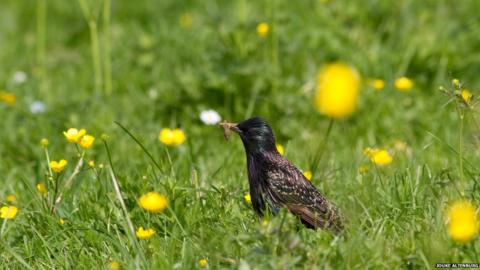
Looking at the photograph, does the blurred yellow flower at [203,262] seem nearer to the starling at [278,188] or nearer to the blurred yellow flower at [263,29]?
the starling at [278,188]

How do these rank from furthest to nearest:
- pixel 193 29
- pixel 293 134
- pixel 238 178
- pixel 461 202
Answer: pixel 193 29, pixel 293 134, pixel 238 178, pixel 461 202

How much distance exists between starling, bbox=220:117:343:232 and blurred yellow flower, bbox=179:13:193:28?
3.60m

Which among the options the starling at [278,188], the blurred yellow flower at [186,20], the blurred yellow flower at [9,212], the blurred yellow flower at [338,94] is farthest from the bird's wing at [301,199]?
the blurred yellow flower at [186,20]

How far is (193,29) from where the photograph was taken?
721 cm

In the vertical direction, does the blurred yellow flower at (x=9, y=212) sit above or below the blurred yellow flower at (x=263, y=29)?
below

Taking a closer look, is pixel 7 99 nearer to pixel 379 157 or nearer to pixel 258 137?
pixel 258 137

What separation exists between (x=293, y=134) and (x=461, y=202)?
8.59ft

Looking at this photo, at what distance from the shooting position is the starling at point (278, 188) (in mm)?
3759

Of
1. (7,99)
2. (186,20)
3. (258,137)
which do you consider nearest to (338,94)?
(258,137)

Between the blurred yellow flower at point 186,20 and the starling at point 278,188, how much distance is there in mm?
3595

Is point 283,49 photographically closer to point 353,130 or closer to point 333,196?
point 353,130

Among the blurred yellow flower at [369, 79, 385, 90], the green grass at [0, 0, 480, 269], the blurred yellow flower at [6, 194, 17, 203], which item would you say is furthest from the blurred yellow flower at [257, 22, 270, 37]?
the blurred yellow flower at [6, 194, 17, 203]

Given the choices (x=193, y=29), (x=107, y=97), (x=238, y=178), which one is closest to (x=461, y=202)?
(x=238, y=178)

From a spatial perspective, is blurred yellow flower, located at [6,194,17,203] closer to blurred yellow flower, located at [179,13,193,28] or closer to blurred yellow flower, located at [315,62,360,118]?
blurred yellow flower, located at [315,62,360,118]
